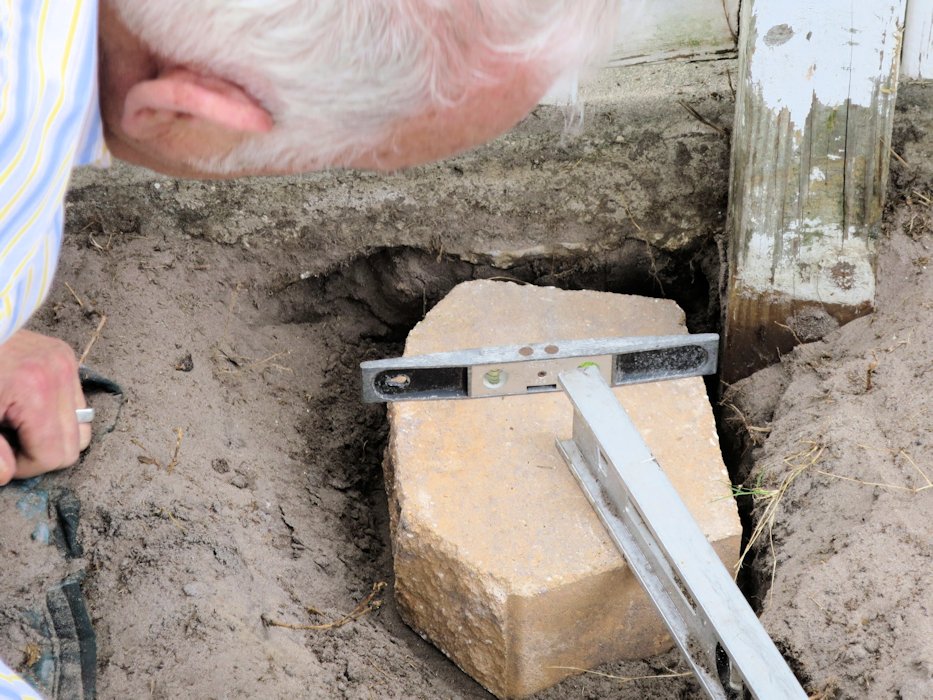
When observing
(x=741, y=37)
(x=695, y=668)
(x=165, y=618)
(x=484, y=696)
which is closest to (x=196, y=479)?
(x=165, y=618)

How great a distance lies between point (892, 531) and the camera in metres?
1.84

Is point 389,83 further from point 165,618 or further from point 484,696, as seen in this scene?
point 484,696

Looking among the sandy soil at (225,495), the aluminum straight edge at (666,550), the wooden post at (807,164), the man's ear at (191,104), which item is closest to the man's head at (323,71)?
the man's ear at (191,104)

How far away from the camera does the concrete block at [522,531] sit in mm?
1926

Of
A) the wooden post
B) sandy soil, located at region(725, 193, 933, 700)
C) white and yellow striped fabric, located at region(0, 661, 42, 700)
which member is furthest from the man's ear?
the wooden post

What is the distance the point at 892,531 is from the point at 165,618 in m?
1.30

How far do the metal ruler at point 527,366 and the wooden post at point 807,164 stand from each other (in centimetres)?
51

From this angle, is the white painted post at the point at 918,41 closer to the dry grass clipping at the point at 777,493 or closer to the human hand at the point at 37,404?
the dry grass clipping at the point at 777,493

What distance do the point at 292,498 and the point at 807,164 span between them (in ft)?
4.38

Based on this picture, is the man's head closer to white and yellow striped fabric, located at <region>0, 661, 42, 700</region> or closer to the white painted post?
white and yellow striped fabric, located at <region>0, 661, 42, 700</region>

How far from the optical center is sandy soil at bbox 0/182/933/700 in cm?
175

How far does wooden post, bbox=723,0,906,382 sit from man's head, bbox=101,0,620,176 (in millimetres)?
1209

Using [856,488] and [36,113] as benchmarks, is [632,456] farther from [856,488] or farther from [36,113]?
[36,113]

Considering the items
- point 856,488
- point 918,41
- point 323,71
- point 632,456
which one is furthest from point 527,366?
point 918,41
